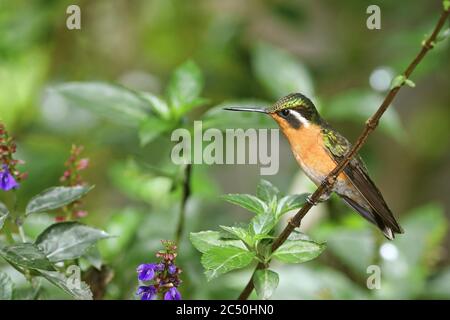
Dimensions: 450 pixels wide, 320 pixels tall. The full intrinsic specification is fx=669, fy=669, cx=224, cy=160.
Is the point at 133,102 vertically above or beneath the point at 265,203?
above

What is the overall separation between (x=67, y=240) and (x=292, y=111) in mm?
619

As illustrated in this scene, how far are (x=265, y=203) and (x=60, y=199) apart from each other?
435 mm

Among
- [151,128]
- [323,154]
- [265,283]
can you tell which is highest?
[151,128]

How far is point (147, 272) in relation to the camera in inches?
52.4

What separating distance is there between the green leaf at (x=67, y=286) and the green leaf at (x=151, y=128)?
0.51 meters

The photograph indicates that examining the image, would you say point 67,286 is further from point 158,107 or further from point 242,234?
point 158,107

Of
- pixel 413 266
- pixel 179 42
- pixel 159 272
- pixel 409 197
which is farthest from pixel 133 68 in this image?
pixel 159 272

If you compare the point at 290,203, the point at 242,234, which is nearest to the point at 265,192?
the point at 290,203

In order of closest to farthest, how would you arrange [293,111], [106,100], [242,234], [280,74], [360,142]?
[360,142] → [242,234] → [293,111] → [106,100] → [280,74]

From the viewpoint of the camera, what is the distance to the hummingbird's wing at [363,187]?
1.61 meters

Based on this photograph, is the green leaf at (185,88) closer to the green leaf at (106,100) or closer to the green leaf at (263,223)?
the green leaf at (106,100)

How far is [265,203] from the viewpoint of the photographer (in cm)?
143

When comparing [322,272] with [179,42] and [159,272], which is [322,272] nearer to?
[159,272]

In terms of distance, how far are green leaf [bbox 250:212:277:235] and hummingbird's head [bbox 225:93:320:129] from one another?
0.35m
